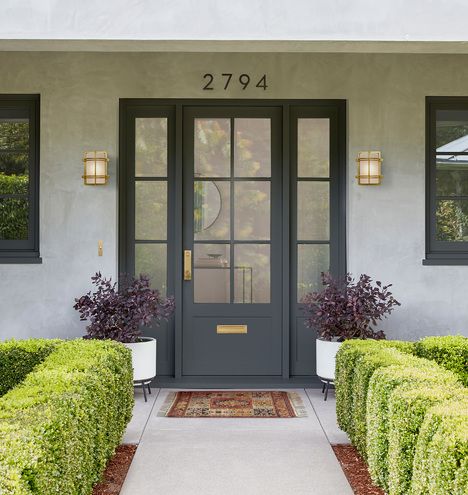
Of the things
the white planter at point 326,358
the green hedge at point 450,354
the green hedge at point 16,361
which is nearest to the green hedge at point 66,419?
the green hedge at point 16,361

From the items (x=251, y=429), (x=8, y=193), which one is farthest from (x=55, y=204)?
(x=251, y=429)

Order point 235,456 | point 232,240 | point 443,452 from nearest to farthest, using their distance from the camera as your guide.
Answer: point 443,452 → point 235,456 → point 232,240

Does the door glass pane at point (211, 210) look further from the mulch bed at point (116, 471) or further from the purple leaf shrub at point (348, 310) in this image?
the mulch bed at point (116, 471)

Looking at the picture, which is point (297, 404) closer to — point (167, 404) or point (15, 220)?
point (167, 404)

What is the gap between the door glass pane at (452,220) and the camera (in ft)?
19.2

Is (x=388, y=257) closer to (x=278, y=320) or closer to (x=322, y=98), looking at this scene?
(x=278, y=320)

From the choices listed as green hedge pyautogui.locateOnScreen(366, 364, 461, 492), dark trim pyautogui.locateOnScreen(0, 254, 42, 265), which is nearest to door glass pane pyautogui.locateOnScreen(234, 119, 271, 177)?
dark trim pyautogui.locateOnScreen(0, 254, 42, 265)

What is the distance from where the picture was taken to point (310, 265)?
596cm

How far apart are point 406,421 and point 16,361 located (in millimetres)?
2198

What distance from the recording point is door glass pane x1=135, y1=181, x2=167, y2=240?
595 centimetres

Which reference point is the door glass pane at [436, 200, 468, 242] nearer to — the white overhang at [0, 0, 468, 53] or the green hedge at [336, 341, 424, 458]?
the white overhang at [0, 0, 468, 53]

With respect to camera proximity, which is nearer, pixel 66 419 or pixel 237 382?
pixel 66 419

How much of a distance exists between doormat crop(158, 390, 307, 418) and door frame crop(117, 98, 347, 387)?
11.0 inches

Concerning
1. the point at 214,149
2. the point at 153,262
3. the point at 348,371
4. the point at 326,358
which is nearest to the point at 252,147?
the point at 214,149
